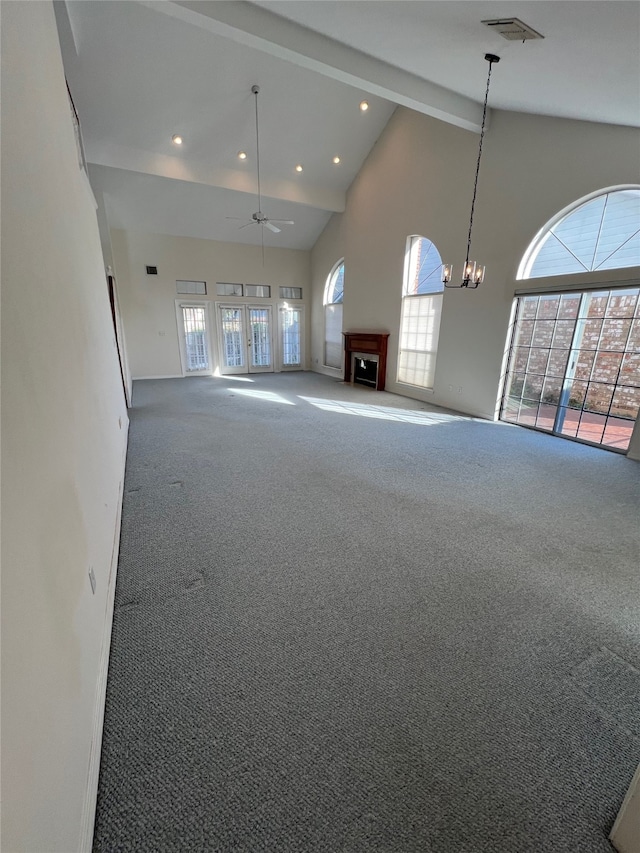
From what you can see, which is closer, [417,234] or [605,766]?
[605,766]

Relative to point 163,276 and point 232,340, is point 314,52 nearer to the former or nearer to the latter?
point 163,276

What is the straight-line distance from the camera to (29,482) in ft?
3.19

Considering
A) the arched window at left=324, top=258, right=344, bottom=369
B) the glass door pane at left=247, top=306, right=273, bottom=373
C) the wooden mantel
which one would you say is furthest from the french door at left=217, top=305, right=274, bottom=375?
the wooden mantel

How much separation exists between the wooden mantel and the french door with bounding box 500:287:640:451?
286 centimetres

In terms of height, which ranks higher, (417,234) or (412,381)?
(417,234)

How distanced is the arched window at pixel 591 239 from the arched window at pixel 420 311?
1709mm

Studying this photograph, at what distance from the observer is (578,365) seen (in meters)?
4.59

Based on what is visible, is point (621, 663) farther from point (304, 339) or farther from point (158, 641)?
point (304, 339)

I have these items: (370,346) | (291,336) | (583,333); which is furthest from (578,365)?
(291,336)

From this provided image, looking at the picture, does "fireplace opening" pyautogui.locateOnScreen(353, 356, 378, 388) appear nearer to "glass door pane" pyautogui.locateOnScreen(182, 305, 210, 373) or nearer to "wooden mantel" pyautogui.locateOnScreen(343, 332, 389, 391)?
"wooden mantel" pyautogui.locateOnScreen(343, 332, 389, 391)

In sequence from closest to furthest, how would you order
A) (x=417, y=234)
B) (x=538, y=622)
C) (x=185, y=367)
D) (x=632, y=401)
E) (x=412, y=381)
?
(x=538, y=622) → (x=632, y=401) → (x=417, y=234) → (x=412, y=381) → (x=185, y=367)

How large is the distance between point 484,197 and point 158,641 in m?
6.51

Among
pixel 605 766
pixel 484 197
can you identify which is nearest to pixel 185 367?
pixel 484 197

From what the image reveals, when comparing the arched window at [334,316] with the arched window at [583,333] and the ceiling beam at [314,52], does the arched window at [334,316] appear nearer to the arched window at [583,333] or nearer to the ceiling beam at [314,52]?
the ceiling beam at [314,52]
